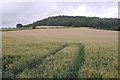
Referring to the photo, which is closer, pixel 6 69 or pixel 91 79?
pixel 91 79

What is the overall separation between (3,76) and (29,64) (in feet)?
14.7

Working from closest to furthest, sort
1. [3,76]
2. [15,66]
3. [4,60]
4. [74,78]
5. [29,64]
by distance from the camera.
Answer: [74,78], [3,76], [15,66], [29,64], [4,60]

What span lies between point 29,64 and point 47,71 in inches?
151

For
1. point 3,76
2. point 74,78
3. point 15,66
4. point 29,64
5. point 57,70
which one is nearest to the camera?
point 74,78

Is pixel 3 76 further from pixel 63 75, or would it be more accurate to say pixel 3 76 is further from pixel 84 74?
pixel 84 74

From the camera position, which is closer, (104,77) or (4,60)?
(104,77)

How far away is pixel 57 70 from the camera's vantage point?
18.0 meters

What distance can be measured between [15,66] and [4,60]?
3.32 metres

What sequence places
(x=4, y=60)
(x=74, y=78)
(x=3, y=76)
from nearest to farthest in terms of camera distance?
(x=74, y=78) < (x=3, y=76) < (x=4, y=60)

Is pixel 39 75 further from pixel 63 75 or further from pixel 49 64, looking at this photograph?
pixel 49 64

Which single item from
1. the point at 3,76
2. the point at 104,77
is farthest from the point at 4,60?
the point at 104,77

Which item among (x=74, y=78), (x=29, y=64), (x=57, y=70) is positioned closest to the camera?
(x=74, y=78)

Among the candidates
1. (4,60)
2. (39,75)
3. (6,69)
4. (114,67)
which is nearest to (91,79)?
(39,75)

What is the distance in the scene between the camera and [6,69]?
61.4ft
